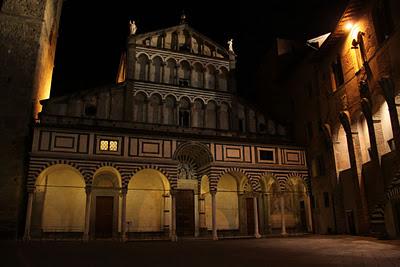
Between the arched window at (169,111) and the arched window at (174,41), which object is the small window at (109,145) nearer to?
the arched window at (169,111)

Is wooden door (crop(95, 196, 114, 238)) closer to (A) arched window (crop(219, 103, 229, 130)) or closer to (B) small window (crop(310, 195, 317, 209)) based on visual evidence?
(A) arched window (crop(219, 103, 229, 130))

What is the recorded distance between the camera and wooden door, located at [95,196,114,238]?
1961 cm

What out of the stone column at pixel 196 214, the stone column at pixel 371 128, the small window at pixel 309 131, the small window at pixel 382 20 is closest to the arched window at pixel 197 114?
the stone column at pixel 196 214

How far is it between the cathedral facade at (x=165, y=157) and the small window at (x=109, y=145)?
0.06 meters

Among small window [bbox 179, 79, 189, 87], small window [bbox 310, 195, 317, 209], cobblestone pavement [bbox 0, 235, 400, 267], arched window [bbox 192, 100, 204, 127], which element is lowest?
cobblestone pavement [bbox 0, 235, 400, 267]

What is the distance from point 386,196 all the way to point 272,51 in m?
16.1

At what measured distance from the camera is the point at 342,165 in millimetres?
19875

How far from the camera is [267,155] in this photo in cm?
2191

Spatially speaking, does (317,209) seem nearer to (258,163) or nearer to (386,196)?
(258,163)

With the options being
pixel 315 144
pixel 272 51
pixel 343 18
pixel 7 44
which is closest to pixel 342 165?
pixel 315 144

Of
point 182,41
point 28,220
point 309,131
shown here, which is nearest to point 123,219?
point 28,220

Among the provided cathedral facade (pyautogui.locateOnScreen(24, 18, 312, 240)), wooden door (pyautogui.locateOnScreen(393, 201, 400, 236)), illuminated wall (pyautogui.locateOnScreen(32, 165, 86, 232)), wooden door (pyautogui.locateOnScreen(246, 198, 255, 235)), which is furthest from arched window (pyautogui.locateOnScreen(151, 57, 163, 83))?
wooden door (pyautogui.locateOnScreen(393, 201, 400, 236))

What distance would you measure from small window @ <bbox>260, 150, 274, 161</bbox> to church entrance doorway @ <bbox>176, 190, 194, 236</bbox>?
5158mm

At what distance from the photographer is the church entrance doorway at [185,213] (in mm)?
21109
